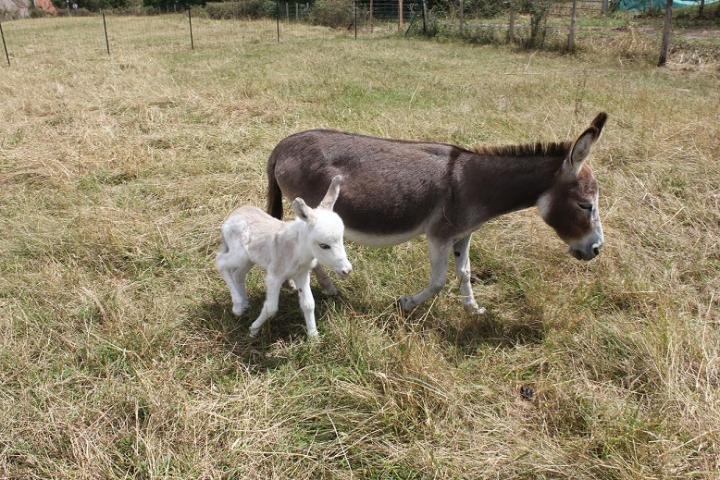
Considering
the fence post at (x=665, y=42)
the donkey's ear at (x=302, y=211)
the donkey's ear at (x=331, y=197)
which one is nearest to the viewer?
the donkey's ear at (x=302, y=211)

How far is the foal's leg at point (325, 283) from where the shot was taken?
4.52 meters

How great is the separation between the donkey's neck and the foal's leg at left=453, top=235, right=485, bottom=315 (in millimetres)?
456

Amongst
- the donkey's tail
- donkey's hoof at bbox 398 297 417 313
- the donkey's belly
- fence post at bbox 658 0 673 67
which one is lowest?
donkey's hoof at bbox 398 297 417 313

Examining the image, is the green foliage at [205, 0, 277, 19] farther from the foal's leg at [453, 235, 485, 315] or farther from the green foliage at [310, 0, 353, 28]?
the foal's leg at [453, 235, 485, 315]

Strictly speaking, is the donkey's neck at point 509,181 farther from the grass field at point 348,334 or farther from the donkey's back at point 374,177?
the grass field at point 348,334

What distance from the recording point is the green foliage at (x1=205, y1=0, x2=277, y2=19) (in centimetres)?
3691

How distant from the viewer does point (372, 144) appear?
4.36 meters

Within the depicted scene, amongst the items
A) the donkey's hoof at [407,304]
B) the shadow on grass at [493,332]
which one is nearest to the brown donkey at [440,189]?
the donkey's hoof at [407,304]

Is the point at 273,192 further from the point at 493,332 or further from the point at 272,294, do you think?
the point at 493,332

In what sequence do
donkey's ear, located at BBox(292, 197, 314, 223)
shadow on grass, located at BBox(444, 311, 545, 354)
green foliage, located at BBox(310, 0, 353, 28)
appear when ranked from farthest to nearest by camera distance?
green foliage, located at BBox(310, 0, 353, 28), shadow on grass, located at BBox(444, 311, 545, 354), donkey's ear, located at BBox(292, 197, 314, 223)

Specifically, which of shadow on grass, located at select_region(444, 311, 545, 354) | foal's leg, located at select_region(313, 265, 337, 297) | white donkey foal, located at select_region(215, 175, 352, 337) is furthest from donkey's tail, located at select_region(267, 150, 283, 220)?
shadow on grass, located at select_region(444, 311, 545, 354)

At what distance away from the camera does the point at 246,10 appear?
37.4 meters

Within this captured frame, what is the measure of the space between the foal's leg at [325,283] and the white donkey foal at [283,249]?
0.65 meters

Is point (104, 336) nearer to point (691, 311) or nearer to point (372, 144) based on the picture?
point (372, 144)
